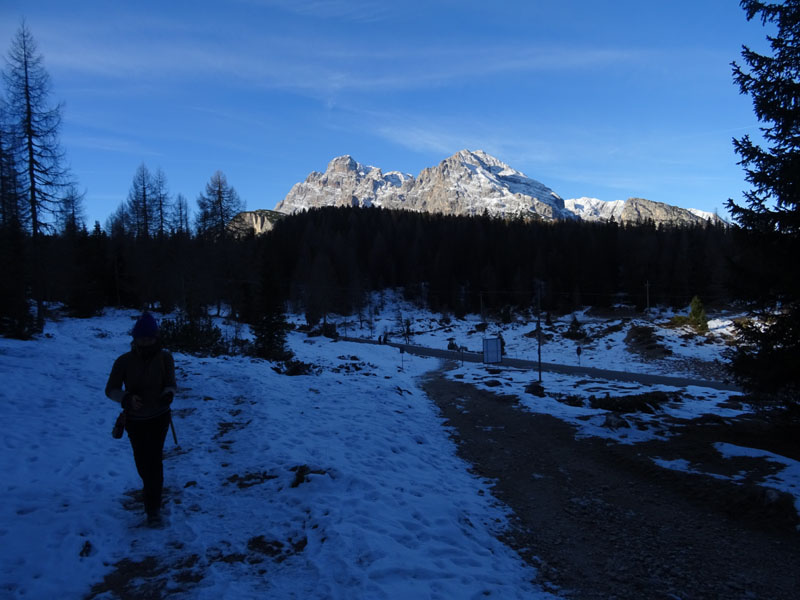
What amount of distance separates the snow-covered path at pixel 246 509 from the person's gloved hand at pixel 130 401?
141 cm

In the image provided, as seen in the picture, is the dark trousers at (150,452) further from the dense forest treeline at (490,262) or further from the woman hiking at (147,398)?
the dense forest treeline at (490,262)

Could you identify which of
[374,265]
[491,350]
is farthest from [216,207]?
[374,265]

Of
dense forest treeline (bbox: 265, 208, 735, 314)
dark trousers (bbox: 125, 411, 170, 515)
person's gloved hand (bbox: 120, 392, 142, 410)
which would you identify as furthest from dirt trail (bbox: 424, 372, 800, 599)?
dense forest treeline (bbox: 265, 208, 735, 314)

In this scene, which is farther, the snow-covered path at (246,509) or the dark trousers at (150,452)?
the dark trousers at (150,452)

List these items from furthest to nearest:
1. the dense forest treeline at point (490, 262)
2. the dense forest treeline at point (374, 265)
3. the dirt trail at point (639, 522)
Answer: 1. the dense forest treeline at point (490, 262)
2. the dense forest treeline at point (374, 265)
3. the dirt trail at point (639, 522)

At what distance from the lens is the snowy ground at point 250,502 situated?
3982mm

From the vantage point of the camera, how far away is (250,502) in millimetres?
5730

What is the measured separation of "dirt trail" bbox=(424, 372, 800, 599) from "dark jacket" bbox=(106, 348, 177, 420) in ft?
15.8

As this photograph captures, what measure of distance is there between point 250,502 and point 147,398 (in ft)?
6.98

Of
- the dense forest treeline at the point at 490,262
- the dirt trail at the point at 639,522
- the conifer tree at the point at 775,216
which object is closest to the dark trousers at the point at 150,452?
the dirt trail at the point at 639,522

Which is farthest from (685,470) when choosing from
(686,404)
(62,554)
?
(62,554)

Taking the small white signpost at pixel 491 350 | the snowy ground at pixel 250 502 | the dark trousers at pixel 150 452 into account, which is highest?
the dark trousers at pixel 150 452

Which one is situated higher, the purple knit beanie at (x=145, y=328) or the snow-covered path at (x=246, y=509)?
the purple knit beanie at (x=145, y=328)

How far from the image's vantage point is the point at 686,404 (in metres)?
14.1
